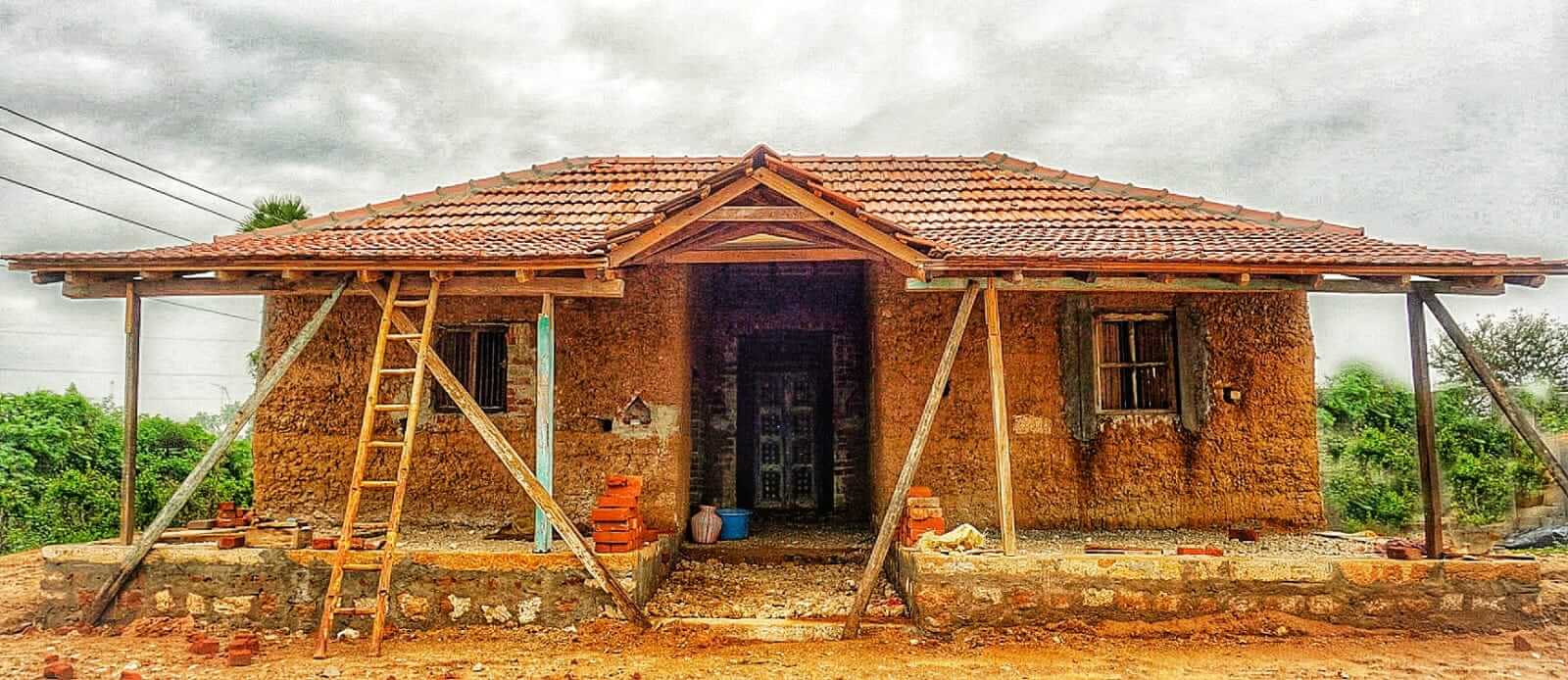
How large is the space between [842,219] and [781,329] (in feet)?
13.5

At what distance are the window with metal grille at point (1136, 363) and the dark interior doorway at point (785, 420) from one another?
3281 millimetres

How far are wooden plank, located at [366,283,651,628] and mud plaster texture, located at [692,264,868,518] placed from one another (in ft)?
12.4

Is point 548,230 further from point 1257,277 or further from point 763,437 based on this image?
point 1257,277

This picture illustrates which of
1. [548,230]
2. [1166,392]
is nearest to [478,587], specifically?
[548,230]

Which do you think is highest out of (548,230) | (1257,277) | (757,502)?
(548,230)

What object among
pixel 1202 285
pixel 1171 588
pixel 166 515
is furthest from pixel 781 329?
pixel 166 515

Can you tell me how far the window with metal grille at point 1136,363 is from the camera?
8656 mm

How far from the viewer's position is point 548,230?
29.0ft

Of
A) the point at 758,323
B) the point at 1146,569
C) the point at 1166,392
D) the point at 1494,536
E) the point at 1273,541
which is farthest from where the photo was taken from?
the point at 1494,536

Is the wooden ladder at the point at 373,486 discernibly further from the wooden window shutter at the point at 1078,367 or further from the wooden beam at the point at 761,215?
the wooden window shutter at the point at 1078,367

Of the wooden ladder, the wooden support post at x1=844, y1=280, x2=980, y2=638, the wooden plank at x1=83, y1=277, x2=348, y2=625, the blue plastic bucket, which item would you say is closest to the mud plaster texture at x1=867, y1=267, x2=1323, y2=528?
the wooden support post at x1=844, y1=280, x2=980, y2=638

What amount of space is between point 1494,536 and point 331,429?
45.1ft

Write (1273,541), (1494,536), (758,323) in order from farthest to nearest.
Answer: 1. (1494,536)
2. (758,323)
3. (1273,541)

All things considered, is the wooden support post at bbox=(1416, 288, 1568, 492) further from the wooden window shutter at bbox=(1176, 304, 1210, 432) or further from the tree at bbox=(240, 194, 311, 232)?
the tree at bbox=(240, 194, 311, 232)
